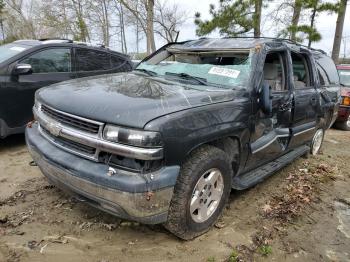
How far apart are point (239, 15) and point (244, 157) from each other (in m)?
10.8

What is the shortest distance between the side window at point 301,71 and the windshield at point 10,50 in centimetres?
404

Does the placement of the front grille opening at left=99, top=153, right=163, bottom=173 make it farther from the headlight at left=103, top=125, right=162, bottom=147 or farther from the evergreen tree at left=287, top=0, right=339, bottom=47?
the evergreen tree at left=287, top=0, right=339, bottom=47

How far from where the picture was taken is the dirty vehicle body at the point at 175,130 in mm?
2566

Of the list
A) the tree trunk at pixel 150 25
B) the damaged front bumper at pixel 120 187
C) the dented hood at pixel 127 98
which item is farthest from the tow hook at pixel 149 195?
the tree trunk at pixel 150 25

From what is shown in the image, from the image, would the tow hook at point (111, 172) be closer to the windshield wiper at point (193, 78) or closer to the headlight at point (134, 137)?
the headlight at point (134, 137)

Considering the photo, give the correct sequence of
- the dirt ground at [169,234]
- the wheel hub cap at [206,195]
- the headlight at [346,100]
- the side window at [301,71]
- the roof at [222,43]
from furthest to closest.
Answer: the headlight at [346,100], the side window at [301,71], the roof at [222,43], the wheel hub cap at [206,195], the dirt ground at [169,234]

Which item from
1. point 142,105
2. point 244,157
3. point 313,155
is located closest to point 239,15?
point 313,155

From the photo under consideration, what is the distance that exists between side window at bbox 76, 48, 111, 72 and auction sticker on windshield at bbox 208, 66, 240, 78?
3.14 metres

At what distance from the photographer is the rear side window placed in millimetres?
5488

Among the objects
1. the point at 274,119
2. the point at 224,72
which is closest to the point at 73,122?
the point at 224,72

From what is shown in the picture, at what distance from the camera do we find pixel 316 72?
17.2 ft

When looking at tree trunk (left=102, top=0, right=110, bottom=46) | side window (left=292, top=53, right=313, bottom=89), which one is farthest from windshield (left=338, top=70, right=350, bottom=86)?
tree trunk (left=102, top=0, right=110, bottom=46)

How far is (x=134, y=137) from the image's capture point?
2518 mm

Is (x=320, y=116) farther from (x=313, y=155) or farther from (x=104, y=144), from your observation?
(x=104, y=144)
